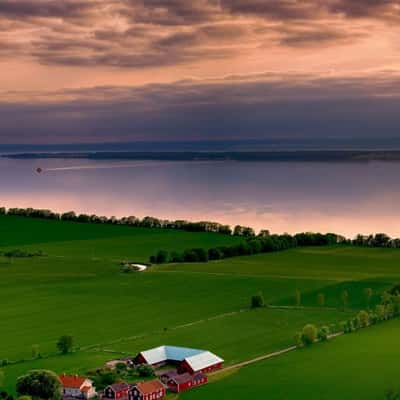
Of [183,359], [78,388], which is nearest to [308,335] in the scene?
[183,359]

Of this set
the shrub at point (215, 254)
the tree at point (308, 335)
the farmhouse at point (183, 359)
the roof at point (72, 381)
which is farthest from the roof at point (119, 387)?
the shrub at point (215, 254)

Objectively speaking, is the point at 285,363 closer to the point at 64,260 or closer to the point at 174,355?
the point at 174,355

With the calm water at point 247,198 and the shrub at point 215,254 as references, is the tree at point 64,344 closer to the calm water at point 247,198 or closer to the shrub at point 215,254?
the shrub at point 215,254

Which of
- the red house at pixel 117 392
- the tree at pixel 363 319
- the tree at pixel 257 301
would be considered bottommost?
the red house at pixel 117 392

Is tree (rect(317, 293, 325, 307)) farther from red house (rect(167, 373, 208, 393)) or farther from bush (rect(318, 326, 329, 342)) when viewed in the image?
red house (rect(167, 373, 208, 393))

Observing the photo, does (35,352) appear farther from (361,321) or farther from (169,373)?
(361,321)

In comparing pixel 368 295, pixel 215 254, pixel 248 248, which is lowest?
pixel 368 295
